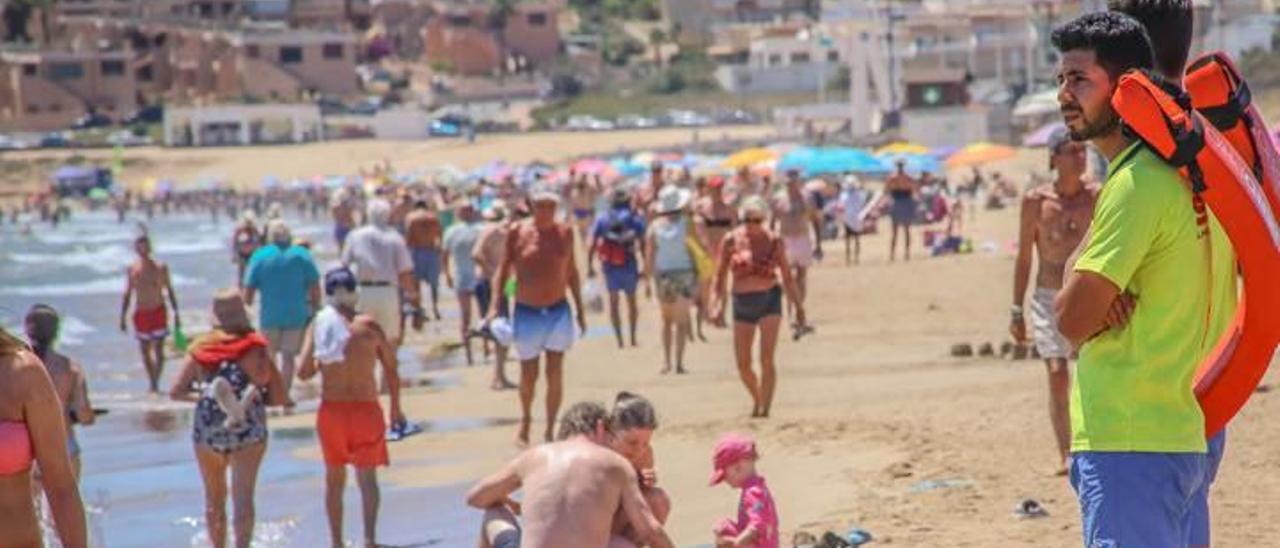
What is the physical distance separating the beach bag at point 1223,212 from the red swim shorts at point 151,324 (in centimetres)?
1306

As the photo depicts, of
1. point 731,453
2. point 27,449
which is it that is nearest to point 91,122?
point 731,453

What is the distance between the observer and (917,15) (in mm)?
95500

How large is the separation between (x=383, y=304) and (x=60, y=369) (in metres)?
6.02

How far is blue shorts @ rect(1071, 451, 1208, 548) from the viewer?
4.59m

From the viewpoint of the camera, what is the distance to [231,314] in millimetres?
9273

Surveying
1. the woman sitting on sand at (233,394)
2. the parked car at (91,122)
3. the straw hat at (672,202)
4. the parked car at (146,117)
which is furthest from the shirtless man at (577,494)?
the parked car at (146,117)

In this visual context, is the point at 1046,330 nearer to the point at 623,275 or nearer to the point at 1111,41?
the point at 1111,41

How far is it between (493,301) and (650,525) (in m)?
6.00

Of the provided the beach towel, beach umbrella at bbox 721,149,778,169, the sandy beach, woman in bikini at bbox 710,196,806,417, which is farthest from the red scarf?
beach umbrella at bbox 721,149,778,169

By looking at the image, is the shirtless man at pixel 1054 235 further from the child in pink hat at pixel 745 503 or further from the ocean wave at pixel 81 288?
the ocean wave at pixel 81 288

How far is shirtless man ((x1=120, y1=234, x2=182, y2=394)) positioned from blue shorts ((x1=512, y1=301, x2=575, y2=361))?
5.37m

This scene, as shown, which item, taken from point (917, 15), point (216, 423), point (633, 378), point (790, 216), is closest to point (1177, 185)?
point (216, 423)

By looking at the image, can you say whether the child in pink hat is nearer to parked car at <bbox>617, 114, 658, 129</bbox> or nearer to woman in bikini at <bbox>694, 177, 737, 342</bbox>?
woman in bikini at <bbox>694, 177, 737, 342</bbox>

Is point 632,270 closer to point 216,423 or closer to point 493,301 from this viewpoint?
point 493,301
